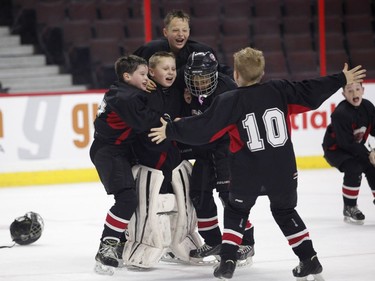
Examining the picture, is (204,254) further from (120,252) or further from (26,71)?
(26,71)

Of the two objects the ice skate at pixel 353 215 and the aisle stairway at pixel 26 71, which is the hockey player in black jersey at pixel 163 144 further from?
the aisle stairway at pixel 26 71

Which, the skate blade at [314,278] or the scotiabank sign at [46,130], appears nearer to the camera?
the skate blade at [314,278]

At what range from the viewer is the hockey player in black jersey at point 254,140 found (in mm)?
3766

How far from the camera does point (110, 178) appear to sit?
419 cm

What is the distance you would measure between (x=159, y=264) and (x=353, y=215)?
156cm

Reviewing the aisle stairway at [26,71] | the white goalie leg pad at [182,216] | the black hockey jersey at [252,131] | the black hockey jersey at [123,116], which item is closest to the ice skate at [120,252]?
the white goalie leg pad at [182,216]

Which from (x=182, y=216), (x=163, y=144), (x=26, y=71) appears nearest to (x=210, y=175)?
(x=182, y=216)

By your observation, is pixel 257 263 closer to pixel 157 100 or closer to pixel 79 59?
pixel 157 100

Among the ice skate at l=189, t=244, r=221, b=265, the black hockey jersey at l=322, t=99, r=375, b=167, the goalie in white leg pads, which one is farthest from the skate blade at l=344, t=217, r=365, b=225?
the goalie in white leg pads

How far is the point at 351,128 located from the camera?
5.54 m

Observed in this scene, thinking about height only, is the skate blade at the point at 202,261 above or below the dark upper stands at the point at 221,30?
below

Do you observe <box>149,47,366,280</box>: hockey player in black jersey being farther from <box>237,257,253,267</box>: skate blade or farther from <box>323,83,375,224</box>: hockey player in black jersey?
<box>323,83,375,224</box>: hockey player in black jersey

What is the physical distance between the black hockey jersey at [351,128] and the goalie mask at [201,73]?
1.46 metres

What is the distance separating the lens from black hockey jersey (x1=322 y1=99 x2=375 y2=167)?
5.50 m
